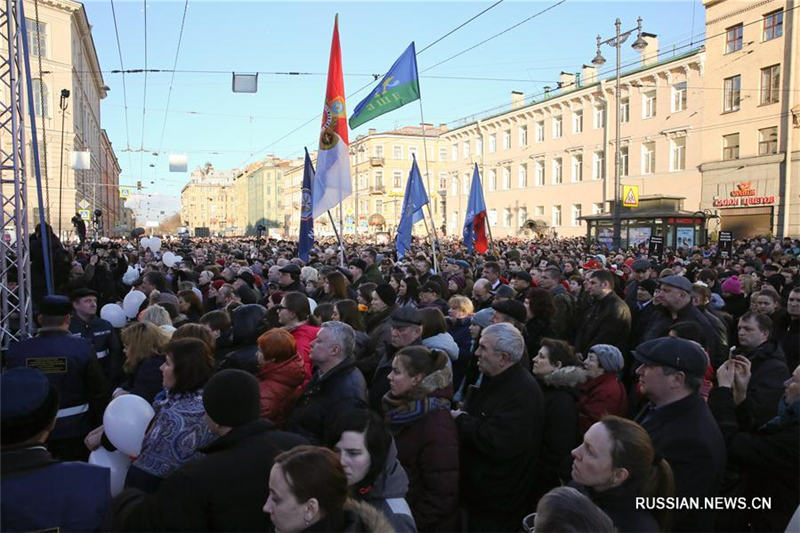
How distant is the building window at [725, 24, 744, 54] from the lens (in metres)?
31.2

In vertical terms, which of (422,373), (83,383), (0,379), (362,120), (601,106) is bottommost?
(83,383)

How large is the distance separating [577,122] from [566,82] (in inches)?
197

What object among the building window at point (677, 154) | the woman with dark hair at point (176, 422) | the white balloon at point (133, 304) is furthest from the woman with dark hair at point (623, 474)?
the building window at point (677, 154)

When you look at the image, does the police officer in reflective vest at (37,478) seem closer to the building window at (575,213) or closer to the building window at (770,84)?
the building window at (770,84)

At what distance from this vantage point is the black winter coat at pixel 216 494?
7.39 feet

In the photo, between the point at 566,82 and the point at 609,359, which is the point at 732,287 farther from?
the point at 566,82

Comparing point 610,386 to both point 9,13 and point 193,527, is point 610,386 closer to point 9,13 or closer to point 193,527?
point 193,527

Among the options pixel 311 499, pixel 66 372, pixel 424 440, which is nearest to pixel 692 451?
pixel 424 440

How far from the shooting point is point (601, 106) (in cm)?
4066

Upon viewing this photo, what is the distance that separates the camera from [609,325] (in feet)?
20.3

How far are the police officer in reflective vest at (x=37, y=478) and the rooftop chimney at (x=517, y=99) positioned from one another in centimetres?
4976

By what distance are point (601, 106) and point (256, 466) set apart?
42.8 meters

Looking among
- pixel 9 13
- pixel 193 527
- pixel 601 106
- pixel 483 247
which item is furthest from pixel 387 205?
pixel 193 527

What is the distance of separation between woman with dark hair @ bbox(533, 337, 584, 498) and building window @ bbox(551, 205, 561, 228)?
4279 centimetres
